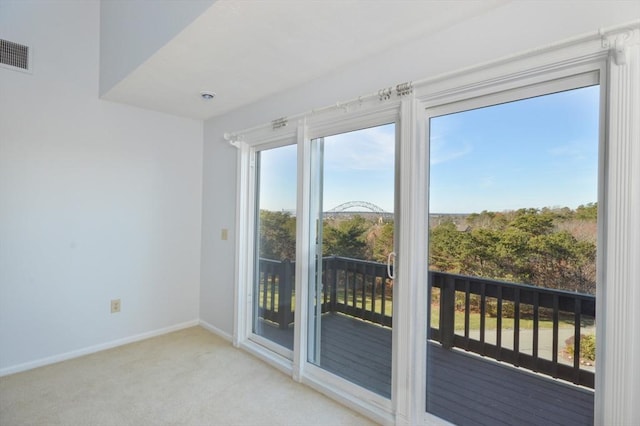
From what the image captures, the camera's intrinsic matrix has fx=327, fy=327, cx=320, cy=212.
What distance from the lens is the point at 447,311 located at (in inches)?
74.7

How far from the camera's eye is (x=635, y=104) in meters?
1.26

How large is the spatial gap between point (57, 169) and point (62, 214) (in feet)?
1.25

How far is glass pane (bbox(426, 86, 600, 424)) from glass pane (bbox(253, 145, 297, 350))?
1.28m

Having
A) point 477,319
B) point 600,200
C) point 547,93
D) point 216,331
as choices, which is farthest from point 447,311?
point 216,331

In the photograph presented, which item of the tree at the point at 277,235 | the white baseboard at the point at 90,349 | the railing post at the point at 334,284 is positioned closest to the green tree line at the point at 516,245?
the railing post at the point at 334,284

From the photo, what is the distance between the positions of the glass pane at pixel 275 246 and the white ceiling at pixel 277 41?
0.65 meters

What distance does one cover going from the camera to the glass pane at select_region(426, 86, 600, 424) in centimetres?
147

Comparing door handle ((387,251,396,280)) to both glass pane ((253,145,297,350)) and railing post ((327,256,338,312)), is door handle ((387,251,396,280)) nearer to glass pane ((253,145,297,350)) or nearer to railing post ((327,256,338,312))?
railing post ((327,256,338,312))

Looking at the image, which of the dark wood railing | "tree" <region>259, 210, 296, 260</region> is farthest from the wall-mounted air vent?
the dark wood railing

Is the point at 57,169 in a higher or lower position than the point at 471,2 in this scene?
lower

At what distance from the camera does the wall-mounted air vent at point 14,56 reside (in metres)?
2.49

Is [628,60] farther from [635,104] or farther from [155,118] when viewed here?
[155,118]

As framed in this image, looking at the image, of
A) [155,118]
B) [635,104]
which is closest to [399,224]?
[635,104]

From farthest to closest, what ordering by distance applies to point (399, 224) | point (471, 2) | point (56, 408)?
1. point (56, 408)
2. point (399, 224)
3. point (471, 2)
